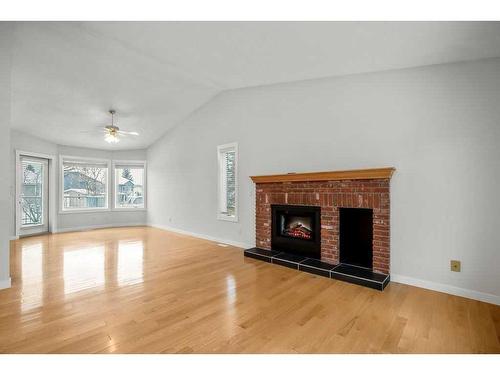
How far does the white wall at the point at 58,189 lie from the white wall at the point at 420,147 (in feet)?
18.1

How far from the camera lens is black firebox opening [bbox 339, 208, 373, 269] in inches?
142

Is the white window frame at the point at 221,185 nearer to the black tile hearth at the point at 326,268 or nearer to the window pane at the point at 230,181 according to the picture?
the window pane at the point at 230,181

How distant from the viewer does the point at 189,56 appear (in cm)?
375

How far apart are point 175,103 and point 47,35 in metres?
2.71

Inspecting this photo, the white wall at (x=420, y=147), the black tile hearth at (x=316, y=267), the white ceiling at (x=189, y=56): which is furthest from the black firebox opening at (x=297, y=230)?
the white ceiling at (x=189, y=56)

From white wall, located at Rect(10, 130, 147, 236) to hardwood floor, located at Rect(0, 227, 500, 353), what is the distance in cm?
367

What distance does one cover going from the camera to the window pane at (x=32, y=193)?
654 cm

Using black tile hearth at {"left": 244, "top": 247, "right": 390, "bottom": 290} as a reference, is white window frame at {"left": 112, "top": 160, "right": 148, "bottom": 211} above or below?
above

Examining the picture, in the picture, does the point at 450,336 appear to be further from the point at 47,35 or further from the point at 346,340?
the point at 47,35

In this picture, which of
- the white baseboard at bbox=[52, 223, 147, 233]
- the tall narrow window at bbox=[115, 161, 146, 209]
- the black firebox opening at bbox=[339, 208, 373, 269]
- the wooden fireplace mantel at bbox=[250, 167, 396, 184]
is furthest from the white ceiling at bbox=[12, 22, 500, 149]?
the white baseboard at bbox=[52, 223, 147, 233]

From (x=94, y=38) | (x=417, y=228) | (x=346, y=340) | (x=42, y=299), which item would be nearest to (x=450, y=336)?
(x=346, y=340)

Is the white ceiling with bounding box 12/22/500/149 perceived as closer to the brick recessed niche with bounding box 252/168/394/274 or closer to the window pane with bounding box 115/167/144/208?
the brick recessed niche with bounding box 252/168/394/274

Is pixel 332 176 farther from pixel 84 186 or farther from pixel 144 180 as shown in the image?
pixel 84 186
